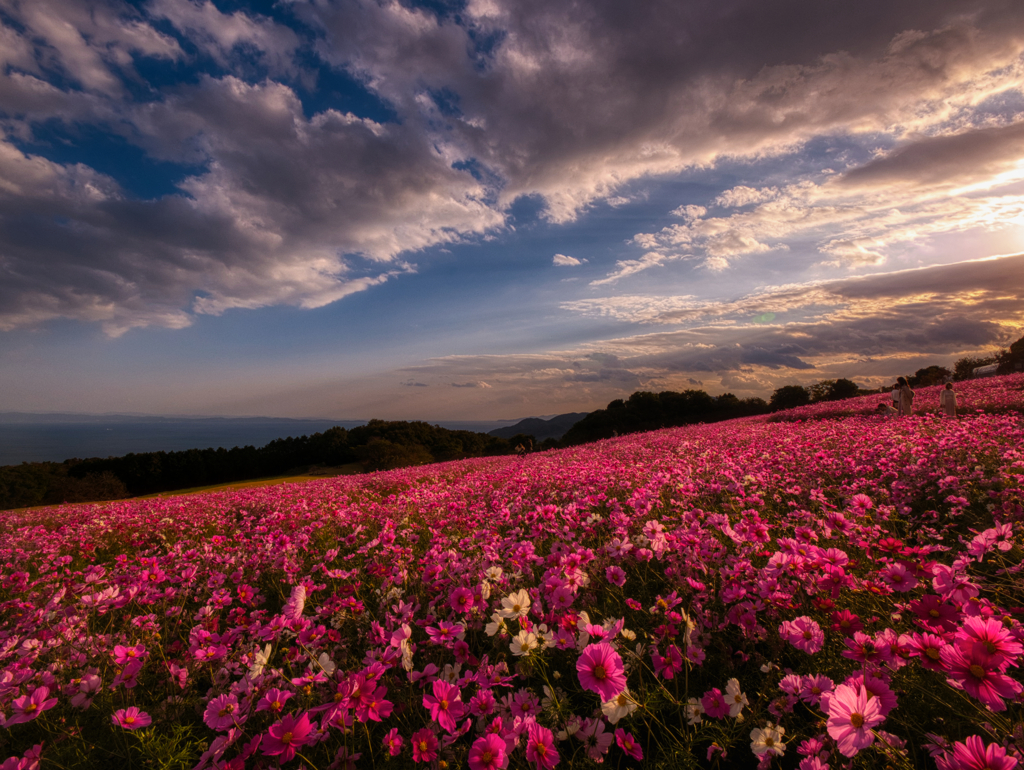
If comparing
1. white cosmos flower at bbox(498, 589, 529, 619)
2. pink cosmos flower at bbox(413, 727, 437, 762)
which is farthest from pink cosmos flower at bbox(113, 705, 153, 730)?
white cosmos flower at bbox(498, 589, 529, 619)

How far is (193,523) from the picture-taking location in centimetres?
829

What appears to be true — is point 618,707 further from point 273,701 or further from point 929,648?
point 273,701

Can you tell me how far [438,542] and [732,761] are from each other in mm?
2833

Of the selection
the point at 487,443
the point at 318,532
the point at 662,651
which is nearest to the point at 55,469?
the point at 487,443

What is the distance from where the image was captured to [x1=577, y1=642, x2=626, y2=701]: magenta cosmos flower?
1689mm

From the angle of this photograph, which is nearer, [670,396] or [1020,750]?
[1020,750]

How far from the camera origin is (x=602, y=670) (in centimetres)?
177

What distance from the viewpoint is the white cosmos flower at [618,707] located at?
1.78 meters

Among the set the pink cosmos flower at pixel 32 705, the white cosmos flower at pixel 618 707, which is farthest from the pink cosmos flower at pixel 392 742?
the pink cosmos flower at pixel 32 705

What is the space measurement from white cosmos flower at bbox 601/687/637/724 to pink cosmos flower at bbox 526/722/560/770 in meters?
0.25

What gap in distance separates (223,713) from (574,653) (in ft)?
6.83

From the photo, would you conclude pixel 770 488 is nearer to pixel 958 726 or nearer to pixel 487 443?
pixel 958 726

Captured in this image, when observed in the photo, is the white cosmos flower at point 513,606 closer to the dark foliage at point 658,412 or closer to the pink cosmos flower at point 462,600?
the pink cosmos flower at point 462,600

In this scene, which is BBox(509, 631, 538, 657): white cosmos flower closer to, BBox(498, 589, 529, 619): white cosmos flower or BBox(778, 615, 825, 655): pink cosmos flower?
BBox(498, 589, 529, 619): white cosmos flower
